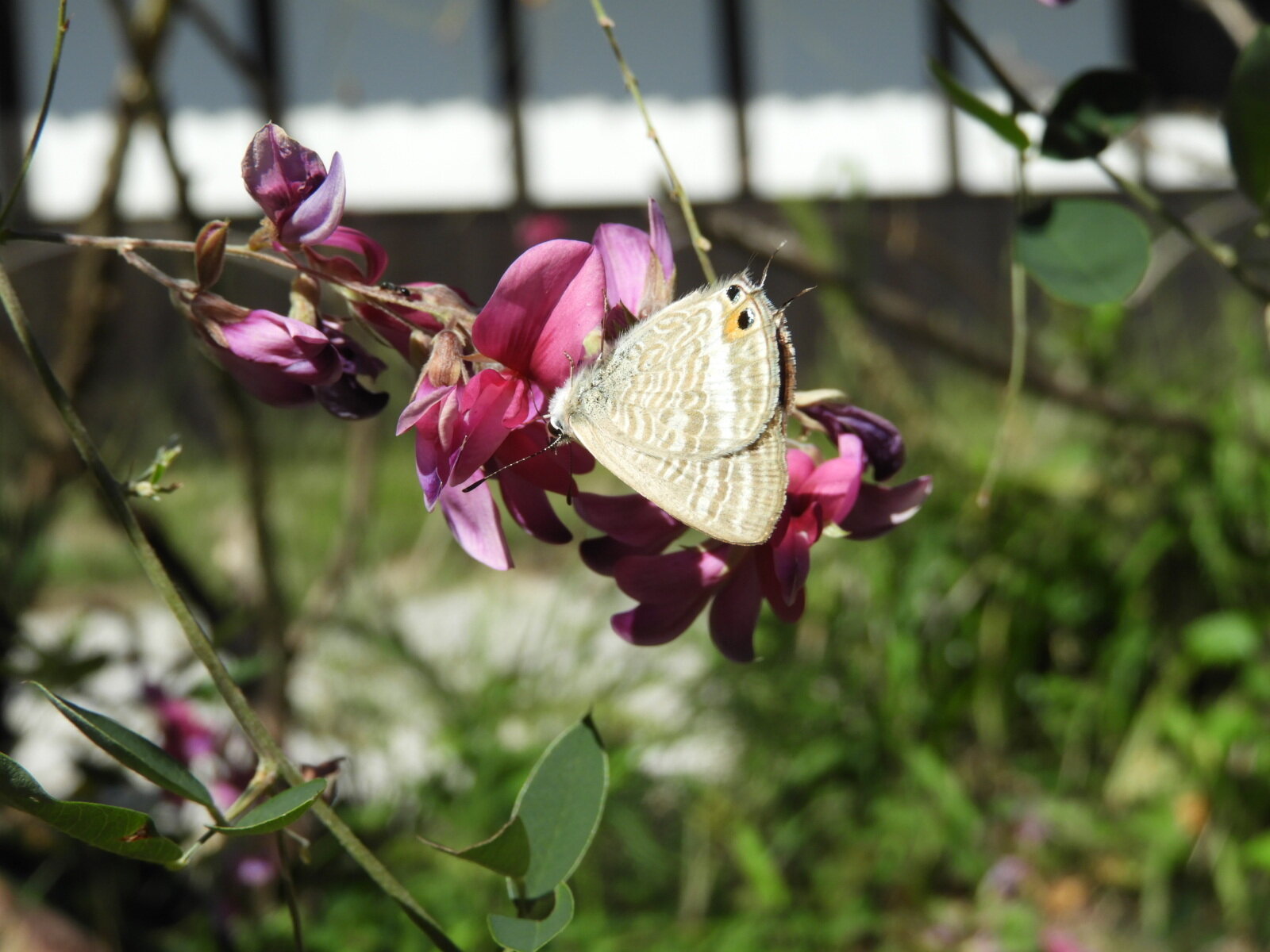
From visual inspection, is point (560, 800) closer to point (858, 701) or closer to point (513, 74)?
point (858, 701)

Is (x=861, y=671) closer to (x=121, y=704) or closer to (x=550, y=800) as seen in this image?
(x=121, y=704)

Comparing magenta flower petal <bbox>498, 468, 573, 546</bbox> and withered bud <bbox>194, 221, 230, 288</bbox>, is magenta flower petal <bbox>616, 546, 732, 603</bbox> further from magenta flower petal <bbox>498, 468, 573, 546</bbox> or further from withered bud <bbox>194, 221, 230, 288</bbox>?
withered bud <bbox>194, 221, 230, 288</bbox>

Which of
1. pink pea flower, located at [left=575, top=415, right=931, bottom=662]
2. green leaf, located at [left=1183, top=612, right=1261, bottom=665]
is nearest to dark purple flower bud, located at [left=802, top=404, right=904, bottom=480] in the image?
pink pea flower, located at [left=575, top=415, right=931, bottom=662]

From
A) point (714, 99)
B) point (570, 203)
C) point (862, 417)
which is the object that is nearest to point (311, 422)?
point (570, 203)

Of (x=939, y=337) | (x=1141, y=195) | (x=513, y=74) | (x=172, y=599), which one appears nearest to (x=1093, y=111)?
(x=1141, y=195)

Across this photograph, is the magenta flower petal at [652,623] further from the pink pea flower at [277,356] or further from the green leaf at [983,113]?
the green leaf at [983,113]

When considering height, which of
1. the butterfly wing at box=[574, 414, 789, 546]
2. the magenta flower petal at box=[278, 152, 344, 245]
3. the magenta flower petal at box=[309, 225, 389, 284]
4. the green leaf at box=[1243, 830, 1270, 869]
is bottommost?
the green leaf at box=[1243, 830, 1270, 869]
